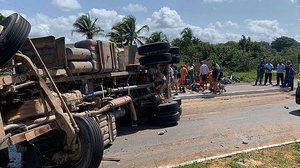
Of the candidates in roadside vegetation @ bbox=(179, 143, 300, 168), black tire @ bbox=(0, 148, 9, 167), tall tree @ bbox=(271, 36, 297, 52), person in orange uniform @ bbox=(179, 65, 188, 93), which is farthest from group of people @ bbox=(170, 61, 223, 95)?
tall tree @ bbox=(271, 36, 297, 52)

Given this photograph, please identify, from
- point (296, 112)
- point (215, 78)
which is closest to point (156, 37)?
point (215, 78)

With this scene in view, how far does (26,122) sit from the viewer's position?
20.2 ft

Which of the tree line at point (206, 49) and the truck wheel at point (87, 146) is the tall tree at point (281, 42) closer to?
the tree line at point (206, 49)

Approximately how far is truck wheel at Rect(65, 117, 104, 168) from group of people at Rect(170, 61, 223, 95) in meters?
12.2

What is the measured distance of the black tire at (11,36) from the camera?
5258 millimetres

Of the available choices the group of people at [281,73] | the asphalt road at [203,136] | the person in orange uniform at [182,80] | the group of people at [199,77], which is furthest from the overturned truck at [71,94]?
the group of people at [281,73]

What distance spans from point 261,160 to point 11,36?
15.0ft

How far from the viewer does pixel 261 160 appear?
7.35 metres

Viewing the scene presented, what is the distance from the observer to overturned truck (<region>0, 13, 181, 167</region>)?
19.0 ft

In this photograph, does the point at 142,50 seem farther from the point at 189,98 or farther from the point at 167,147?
the point at 189,98

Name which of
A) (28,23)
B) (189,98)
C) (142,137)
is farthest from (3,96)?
(189,98)

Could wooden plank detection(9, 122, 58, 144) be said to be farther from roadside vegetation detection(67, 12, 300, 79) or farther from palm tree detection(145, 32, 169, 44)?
palm tree detection(145, 32, 169, 44)

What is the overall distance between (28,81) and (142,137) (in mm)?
4357

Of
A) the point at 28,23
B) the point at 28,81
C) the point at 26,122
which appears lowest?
the point at 26,122
